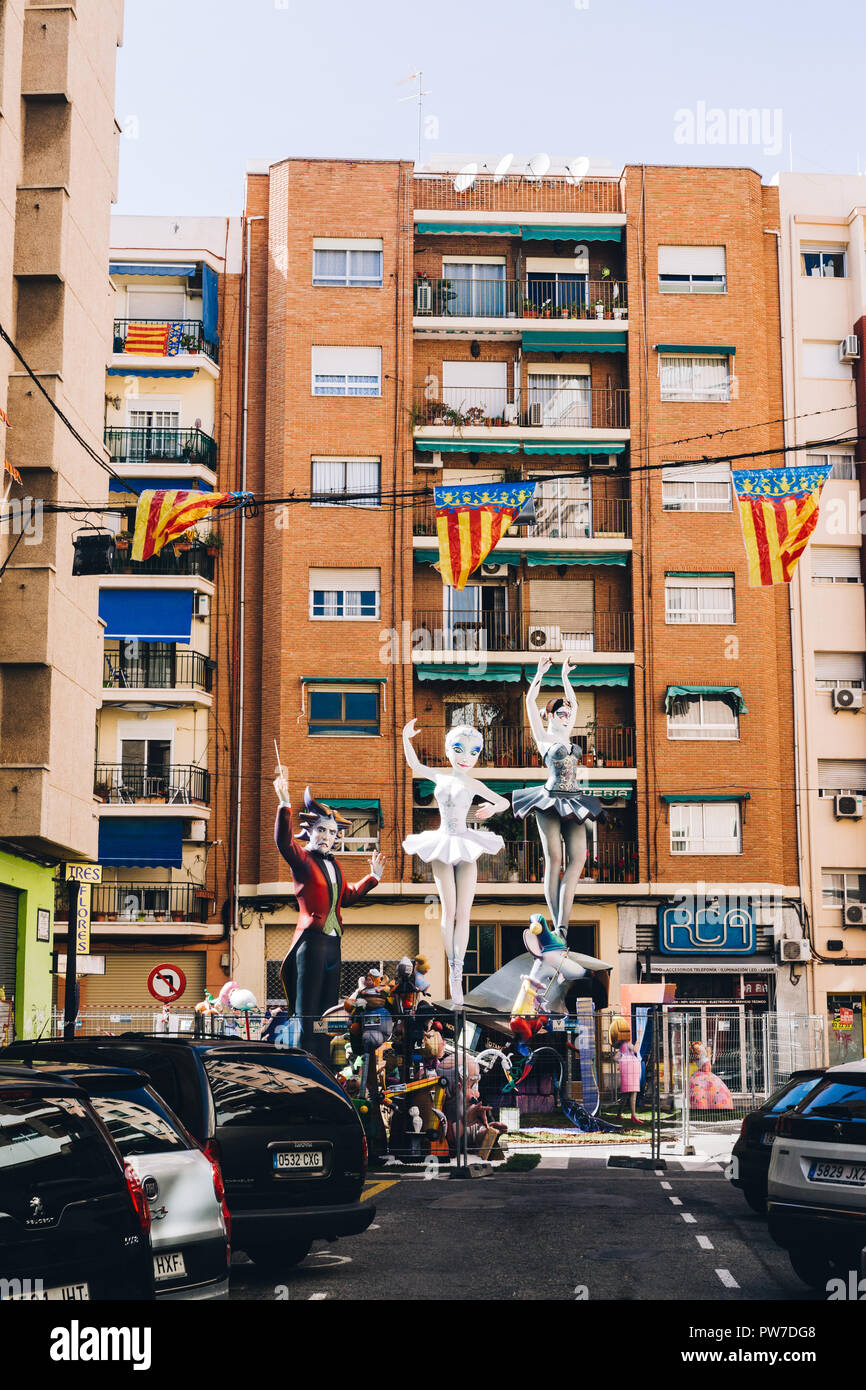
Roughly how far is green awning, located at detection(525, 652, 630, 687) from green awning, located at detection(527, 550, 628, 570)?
240 centimetres

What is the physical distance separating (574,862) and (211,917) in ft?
43.8

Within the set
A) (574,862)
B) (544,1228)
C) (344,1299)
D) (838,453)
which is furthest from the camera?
(838,453)

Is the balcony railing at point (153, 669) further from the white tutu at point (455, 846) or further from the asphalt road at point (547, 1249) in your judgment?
the asphalt road at point (547, 1249)

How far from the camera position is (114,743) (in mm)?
38906

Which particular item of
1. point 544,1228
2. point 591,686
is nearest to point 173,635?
point 591,686

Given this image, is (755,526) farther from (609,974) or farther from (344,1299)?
(609,974)

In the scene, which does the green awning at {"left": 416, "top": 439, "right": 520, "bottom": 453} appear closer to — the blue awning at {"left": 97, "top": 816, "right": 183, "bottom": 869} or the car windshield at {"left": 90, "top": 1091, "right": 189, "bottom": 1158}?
the blue awning at {"left": 97, "top": 816, "right": 183, "bottom": 869}

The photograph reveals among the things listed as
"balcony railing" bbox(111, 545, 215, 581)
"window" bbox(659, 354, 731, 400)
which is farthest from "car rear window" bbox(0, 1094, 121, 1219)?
"window" bbox(659, 354, 731, 400)

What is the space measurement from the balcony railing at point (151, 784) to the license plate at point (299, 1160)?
26942 mm

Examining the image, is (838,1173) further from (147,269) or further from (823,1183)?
(147,269)

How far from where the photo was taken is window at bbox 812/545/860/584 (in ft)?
131

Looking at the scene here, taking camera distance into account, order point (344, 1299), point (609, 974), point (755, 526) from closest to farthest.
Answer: point (344, 1299), point (755, 526), point (609, 974)

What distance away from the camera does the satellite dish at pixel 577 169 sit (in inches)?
1651

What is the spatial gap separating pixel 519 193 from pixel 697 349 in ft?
20.2
